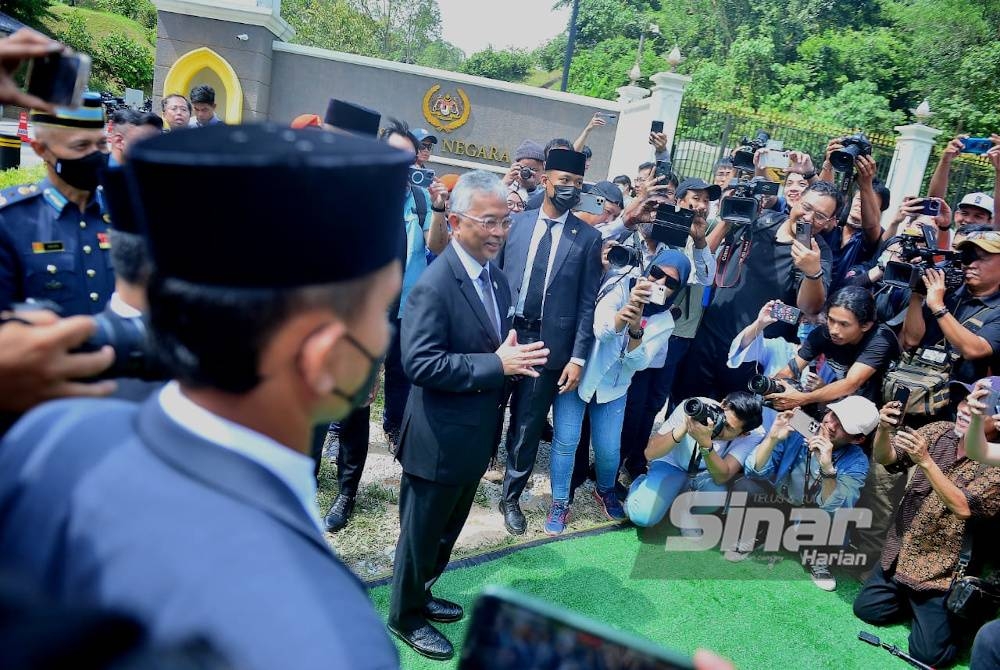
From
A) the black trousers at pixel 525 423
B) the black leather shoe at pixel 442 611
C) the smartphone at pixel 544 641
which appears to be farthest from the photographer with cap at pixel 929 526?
the smartphone at pixel 544 641

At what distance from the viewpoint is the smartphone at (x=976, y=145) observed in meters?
5.06

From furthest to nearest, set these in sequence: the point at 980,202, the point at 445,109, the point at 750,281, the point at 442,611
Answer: the point at 445,109
the point at 980,202
the point at 750,281
the point at 442,611

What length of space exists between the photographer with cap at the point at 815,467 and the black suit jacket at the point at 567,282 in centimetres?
119

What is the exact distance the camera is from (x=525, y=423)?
13.1 feet

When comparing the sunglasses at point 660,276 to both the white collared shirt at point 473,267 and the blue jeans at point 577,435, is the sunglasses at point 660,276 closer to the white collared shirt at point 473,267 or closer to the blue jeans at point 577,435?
the blue jeans at point 577,435

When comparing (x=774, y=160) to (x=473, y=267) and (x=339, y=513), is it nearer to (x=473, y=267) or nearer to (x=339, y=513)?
(x=473, y=267)

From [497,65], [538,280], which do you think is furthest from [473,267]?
[497,65]

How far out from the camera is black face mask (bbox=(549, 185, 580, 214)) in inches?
155

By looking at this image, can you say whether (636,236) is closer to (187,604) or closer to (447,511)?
(447,511)

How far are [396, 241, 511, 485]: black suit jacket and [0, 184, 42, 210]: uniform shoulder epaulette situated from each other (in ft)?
4.64

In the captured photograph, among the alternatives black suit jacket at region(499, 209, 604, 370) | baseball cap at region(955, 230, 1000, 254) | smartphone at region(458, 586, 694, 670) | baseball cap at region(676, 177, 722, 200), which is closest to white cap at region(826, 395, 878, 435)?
baseball cap at region(955, 230, 1000, 254)

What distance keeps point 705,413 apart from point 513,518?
50.4 inches

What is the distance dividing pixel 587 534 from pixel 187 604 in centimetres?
371

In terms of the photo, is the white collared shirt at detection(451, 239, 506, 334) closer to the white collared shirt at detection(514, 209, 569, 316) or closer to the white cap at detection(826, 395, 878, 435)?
the white collared shirt at detection(514, 209, 569, 316)
